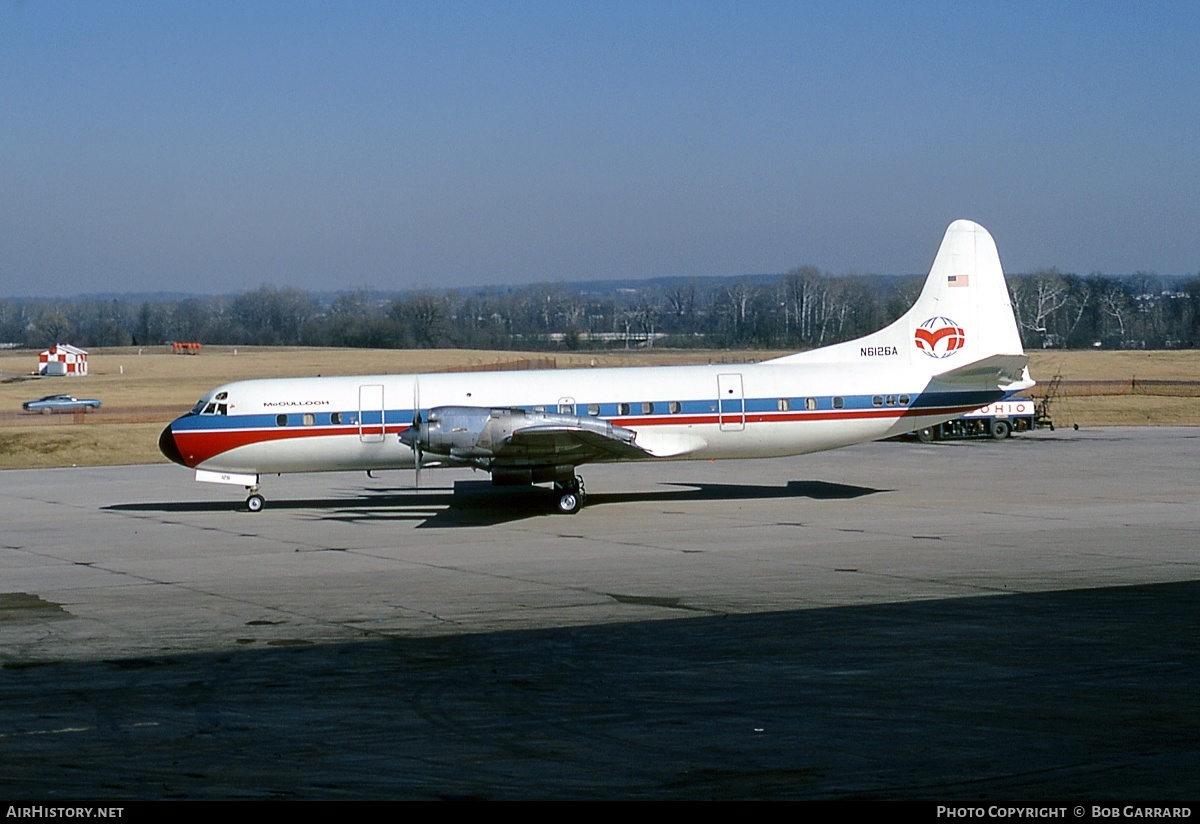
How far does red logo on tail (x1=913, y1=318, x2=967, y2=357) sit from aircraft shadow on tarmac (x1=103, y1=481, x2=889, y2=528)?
4.03 metres

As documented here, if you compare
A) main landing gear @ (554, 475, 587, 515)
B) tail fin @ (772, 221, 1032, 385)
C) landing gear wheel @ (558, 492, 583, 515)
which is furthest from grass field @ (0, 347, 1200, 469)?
tail fin @ (772, 221, 1032, 385)

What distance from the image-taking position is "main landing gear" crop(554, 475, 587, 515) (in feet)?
95.0

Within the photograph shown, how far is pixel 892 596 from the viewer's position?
17.8 metres

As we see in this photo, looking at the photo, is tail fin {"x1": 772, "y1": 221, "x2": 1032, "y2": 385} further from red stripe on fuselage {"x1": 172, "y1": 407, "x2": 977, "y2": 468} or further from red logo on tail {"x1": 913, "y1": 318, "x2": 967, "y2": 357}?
red stripe on fuselage {"x1": 172, "y1": 407, "x2": 977, "y2": 468}

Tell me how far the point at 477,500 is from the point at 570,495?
366cm

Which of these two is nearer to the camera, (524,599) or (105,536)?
(524,599)

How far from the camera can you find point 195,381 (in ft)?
320

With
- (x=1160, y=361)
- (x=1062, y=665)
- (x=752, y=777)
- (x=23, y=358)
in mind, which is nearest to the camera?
(x=752, y=777)

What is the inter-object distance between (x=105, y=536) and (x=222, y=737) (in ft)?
56.2

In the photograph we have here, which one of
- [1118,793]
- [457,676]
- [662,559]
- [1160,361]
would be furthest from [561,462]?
[1160,361]

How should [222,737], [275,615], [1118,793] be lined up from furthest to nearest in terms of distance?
[275,615]
[222,737]
[1118,793]

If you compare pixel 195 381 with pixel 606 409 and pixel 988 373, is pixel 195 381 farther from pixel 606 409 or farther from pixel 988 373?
pixel 988 373

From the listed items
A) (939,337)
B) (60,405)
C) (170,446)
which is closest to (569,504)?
(170,446)

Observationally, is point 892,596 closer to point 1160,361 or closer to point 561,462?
point 561,462
